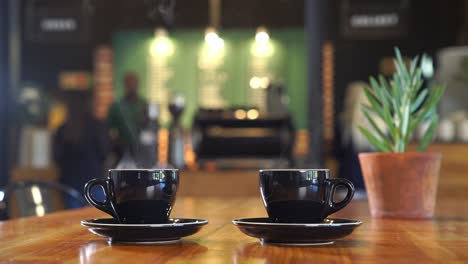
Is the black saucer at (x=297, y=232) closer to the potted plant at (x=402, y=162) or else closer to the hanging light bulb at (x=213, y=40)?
the potted plant at (x=402, y=162)

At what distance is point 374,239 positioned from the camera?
90cm

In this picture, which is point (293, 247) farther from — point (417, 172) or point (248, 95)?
point (248, 95)

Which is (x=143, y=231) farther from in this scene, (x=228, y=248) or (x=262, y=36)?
(x=262, y=36)

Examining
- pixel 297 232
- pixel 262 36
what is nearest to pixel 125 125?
pixel 262 36

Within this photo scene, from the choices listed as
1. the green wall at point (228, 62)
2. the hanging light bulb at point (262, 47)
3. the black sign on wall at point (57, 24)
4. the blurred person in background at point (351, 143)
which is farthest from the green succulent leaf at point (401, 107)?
the hanging light bulb at point (262, 47)

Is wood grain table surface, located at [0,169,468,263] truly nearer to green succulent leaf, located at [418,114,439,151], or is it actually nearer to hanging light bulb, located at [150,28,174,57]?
green succulent leaf, located at [418,114,439,151]

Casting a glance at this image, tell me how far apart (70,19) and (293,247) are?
15.2 feet

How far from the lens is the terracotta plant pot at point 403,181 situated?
Result: 129 centimetres

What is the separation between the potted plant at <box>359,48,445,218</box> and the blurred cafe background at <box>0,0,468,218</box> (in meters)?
2.71

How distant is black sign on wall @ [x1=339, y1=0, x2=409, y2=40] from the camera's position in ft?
16.3

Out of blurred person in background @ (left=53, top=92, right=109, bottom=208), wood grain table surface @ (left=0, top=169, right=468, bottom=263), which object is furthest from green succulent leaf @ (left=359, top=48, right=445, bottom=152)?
blurred person in background @ (left=53, top=92, right=109, bottom=208)

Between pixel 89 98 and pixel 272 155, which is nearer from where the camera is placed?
pixel 272 155

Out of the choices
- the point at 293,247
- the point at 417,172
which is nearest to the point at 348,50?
the point at 417,172

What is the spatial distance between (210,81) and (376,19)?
2797 millimetres
